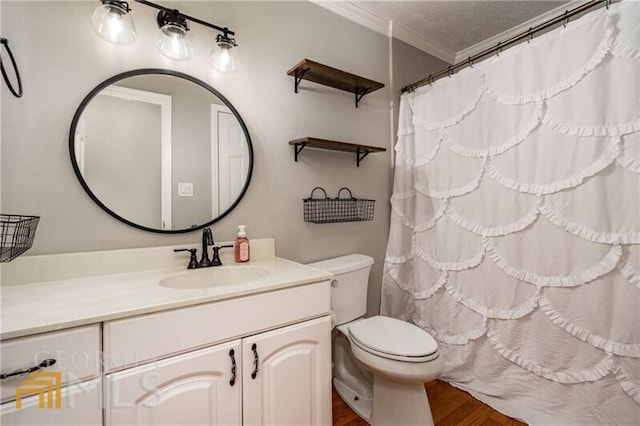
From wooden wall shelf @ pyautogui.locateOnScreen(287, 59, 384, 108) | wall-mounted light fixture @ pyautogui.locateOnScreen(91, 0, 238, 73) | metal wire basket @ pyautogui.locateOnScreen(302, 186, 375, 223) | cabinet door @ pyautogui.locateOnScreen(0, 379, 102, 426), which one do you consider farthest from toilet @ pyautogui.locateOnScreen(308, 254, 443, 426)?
wall-mounted light fixture @ pyautogui.locateOnScreen(91, 0, 238, 73)

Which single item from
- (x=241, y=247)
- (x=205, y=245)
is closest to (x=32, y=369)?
(x=205, y=245)

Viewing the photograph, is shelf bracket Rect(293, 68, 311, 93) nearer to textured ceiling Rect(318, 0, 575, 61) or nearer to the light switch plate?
textured ceiling Rect(318, 0, 575, 61)

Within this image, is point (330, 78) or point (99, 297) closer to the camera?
point (99, 297)

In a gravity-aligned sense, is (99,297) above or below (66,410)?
above

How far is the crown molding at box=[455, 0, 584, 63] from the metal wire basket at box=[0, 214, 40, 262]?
9.56 feet

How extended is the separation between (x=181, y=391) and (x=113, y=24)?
4.55 ft

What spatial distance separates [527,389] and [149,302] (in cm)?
181

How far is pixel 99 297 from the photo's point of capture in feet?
3.00

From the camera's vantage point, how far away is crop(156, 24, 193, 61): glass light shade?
126 cm

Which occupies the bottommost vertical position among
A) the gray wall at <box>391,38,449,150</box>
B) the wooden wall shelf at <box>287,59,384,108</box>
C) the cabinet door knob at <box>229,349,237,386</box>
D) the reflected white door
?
the cabinet door knob at <box>229,349,237,386</box>

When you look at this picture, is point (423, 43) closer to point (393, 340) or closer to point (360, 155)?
point (360, 155)

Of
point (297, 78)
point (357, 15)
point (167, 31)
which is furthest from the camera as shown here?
point (357, 15)

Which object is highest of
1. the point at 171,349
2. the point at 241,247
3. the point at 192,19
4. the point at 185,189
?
the point at 192,19

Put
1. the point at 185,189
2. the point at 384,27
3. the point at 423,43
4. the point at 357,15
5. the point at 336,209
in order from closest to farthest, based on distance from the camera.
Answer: the point at 185,189 → the point at 336,209 → the point at 357,15 → the point at 384,27 → the point at 423,43
